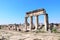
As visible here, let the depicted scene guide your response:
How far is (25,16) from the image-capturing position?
3114cm

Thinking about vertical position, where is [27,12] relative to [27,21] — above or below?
above

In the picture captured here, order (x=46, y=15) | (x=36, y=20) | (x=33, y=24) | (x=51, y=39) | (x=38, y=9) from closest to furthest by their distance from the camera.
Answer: (x=51, y=39)
(x=46, y=15)
(x=38, y=9)
(x=36, y=20)
(x=33, y=24)

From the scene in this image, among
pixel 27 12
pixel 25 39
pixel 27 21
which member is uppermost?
pixel 27 12

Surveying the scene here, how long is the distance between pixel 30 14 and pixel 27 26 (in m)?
4.00

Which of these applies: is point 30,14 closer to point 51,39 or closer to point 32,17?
point 32,17

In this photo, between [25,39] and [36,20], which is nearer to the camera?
[25,39]

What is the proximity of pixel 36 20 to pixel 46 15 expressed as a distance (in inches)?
206

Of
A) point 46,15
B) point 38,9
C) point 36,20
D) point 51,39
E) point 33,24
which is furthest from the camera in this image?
point 33,24

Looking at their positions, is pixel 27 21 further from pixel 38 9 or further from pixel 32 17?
pixel 38 9

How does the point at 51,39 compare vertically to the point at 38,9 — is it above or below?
below

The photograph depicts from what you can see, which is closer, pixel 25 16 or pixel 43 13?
pixel 43 13

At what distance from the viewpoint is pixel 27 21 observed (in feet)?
104

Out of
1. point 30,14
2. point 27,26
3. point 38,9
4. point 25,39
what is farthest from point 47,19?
point 25,39

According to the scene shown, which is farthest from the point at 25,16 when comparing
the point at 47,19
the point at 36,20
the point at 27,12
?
the point at 47,19
